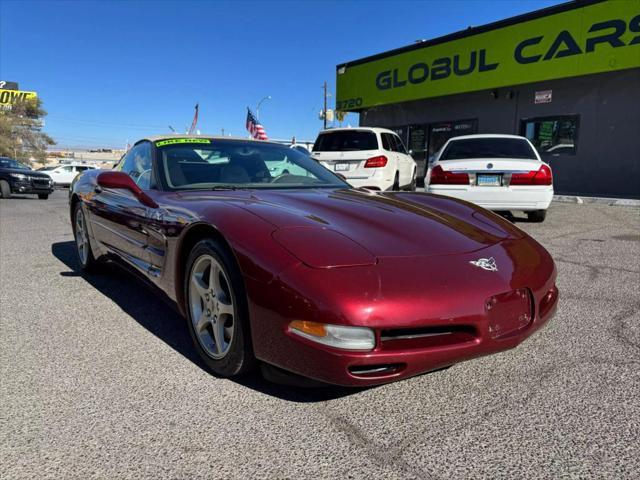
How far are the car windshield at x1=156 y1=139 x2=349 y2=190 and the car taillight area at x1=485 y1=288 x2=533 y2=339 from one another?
170 cm

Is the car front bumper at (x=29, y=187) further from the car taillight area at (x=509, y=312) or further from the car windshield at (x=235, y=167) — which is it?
the car taillight area at (x=509, y=312)

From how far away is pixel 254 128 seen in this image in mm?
18859

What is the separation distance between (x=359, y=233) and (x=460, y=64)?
15510 millimetres

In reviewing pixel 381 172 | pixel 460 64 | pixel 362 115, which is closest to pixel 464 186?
→ pixel 381 172

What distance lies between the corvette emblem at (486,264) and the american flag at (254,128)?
1646cm

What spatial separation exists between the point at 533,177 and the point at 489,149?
975mm

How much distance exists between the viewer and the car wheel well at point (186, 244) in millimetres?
2355

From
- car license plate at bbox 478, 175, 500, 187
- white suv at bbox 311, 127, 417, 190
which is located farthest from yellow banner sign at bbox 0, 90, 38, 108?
car license plate at bbox 478, 175, 500, 187

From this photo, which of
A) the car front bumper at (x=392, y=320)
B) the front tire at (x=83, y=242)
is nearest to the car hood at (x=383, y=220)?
the car front bumper at (x=392, y=320)

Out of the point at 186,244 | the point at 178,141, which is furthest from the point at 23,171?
the point at 186,244

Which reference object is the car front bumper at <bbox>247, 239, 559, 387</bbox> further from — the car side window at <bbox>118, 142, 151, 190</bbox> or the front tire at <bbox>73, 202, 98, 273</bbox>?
the front tire at <bbox>73, 202, 98, 273</bbox>

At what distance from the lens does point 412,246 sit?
2.15 meters

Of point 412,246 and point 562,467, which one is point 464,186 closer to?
point 412,246

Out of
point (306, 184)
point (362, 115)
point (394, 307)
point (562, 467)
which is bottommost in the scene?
point (562, 467)
